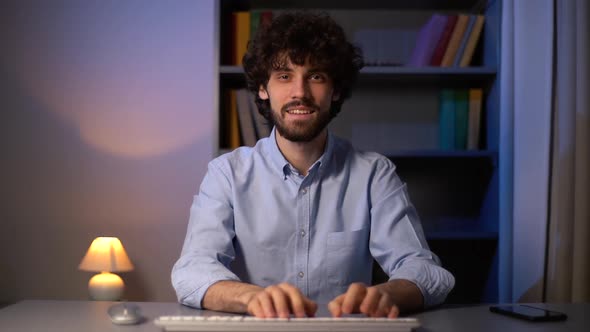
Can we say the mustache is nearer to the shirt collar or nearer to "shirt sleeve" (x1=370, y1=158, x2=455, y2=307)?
the shirt collar

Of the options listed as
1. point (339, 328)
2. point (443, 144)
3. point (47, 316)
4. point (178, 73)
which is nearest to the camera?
point (339, 328)

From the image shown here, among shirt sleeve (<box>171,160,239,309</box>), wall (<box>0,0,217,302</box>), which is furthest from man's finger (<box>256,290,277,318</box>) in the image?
wall (<box>0,0,217,302</box>)

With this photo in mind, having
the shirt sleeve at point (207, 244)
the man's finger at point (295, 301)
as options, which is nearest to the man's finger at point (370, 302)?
the man's finger at point (295, 301)

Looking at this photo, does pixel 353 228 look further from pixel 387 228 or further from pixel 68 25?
pixel 68 25

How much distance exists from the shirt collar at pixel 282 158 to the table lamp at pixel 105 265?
4.00 ft

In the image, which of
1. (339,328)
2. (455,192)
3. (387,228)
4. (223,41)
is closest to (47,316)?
(339,328)

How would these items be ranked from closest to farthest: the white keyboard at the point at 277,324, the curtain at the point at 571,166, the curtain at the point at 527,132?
the white keyboard at the point at 277,324 → the curtain at the point at 571,166 → the curtain at the point at 527,132

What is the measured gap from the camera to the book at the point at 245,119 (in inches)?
95.4

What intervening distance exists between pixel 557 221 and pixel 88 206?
2.01m

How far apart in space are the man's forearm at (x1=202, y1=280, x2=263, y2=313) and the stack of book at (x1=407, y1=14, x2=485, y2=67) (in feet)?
5.36

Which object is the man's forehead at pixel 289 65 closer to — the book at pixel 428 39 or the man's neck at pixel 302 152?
the man's neck at pixel 302 152

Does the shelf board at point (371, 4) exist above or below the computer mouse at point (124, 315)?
above

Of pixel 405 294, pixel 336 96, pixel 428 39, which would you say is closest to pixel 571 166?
pixel 428 39

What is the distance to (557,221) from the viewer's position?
2324 millimetres
